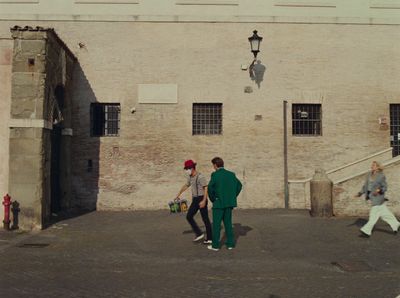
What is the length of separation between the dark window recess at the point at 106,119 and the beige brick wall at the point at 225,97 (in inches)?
14.7

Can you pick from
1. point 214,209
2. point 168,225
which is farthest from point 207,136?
point 214,209

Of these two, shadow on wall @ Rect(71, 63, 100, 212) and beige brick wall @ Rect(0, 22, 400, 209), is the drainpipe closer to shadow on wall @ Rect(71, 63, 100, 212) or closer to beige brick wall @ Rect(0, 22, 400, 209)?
beige brick wall @ Rect(0, 22, 400, 209)

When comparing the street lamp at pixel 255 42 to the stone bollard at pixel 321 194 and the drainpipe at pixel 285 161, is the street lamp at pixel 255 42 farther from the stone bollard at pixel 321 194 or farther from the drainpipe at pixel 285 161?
the stone bollard at pixel 321 194

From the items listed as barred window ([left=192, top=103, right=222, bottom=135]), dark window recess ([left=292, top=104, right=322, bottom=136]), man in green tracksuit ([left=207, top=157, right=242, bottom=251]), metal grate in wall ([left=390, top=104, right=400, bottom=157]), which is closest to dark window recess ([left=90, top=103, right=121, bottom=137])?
barred window ([left=192, top=103, right=222, bottom=135])

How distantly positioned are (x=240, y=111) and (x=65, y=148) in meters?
6.24

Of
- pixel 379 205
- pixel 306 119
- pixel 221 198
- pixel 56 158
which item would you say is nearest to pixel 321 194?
pixel 379 205

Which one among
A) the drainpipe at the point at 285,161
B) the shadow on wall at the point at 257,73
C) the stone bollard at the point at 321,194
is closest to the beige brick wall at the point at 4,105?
the shadow on wall at the point at 257,73

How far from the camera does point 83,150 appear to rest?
1413cm

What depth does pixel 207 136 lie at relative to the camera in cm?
1425

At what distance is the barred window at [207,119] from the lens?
14.5 meters

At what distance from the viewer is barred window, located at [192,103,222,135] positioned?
14.5m

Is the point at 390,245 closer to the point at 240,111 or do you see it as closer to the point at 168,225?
the point at 168,225

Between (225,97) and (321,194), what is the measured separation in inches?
193

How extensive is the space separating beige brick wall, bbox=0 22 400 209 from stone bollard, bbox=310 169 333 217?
2.40 m
